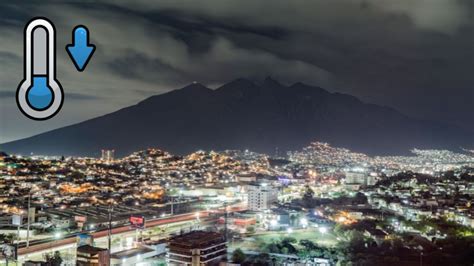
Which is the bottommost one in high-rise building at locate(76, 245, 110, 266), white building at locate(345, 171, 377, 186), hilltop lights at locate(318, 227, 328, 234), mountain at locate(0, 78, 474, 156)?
hilltop lights at locate(318, 227, 328, 234)

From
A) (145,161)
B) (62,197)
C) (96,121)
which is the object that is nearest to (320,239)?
(62,197)

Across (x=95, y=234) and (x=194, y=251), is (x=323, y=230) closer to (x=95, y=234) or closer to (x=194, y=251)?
(x=194, y=251)

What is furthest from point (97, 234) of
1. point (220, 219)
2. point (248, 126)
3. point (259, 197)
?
point (248, 126)

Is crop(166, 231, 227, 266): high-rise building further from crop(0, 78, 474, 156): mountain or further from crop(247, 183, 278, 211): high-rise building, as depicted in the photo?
crop(0, 78, 474, 156): mountain

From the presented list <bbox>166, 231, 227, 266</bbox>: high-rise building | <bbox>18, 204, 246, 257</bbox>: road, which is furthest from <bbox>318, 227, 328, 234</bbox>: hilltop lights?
<bbox>166, 231, 227, 266</bbox>: high-rise building

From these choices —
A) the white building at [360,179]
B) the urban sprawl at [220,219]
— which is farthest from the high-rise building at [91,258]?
the white building at [360,179]

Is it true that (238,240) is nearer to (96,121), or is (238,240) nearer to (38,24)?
(38,24)
